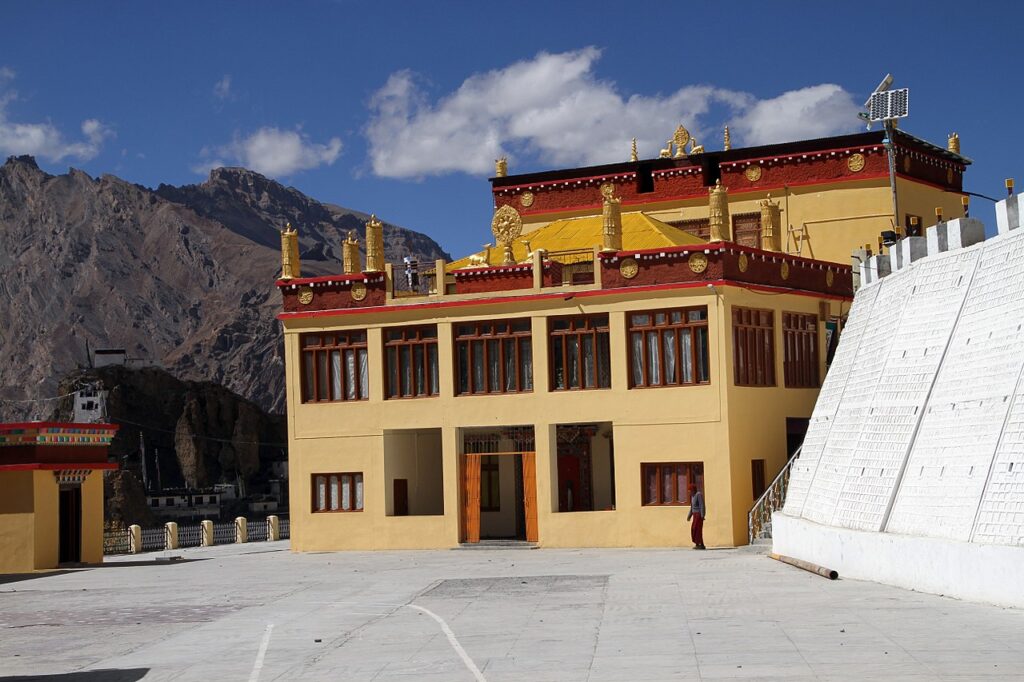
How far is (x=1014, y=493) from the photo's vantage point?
15.2m

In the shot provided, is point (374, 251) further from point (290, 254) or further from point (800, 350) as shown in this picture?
point (800, 350)

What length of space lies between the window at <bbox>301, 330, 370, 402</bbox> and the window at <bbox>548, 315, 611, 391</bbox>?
564cm

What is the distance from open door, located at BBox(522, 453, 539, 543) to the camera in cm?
3394

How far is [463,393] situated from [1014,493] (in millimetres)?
21214

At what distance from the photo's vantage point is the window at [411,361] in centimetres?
3568

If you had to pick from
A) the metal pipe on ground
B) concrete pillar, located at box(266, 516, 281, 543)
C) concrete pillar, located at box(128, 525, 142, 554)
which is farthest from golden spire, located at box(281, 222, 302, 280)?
the metal pipe on ground

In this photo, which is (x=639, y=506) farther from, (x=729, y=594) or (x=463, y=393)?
(x=729, y=594)

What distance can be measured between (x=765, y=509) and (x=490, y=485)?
9.69m

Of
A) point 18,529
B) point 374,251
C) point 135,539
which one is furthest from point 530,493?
point 135,539

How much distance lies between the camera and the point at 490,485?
38.2m

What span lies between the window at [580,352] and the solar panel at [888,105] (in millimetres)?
8172

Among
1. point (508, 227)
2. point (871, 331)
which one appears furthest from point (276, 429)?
point (871, 331)

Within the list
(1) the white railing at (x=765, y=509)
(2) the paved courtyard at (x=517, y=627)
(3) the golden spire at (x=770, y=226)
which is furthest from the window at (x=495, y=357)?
(2) the paved courtyard at (x=517, y=627)

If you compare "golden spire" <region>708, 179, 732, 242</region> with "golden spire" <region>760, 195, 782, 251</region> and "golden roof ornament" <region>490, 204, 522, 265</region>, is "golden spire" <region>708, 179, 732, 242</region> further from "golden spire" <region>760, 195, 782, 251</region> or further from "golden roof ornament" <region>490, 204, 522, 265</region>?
"golden roof ornament" <region>490, 204, 522, 265</region>
